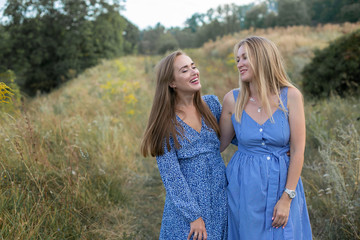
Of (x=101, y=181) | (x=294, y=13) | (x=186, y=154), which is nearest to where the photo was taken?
(x=186, y=154)

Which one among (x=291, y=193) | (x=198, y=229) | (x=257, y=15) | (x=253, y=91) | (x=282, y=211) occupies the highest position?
(x=257, y=15)

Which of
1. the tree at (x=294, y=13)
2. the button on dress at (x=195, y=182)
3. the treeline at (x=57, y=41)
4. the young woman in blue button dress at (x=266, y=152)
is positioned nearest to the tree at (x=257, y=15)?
the tree at (x=294, y=13)

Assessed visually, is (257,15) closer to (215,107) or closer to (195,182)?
(215,107)

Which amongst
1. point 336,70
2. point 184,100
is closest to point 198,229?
point 184,100

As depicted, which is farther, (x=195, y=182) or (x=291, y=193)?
(x=195, y=182)

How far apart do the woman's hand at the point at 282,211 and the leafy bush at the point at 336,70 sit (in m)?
5.42

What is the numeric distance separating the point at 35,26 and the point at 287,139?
80.9 ft

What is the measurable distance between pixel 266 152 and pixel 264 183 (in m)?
0.21

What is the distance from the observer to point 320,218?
9.94 ft

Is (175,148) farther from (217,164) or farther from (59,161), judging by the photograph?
(59,161)

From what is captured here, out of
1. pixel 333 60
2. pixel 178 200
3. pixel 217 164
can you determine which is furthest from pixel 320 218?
pixel 333 60

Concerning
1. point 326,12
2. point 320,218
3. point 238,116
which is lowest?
point 320,218

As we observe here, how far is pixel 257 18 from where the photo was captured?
39000mm

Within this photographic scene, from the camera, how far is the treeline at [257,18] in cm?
3144
